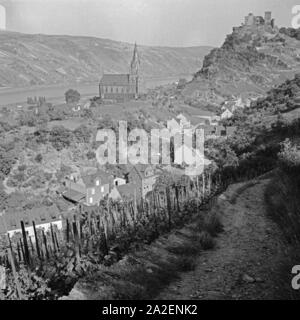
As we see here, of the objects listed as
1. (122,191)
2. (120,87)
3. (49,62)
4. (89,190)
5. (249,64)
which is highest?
(49,62)

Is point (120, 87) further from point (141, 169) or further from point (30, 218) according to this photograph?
point (30, 218)

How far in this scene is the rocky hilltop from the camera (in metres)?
75.1

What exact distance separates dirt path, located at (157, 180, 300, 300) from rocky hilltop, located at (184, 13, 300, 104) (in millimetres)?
65463

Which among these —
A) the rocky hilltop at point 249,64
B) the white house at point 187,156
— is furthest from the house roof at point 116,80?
the white house at point 187,156

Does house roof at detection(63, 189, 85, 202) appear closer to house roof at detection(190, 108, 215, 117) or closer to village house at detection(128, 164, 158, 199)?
village house at detection(128, 164, 158, 199)

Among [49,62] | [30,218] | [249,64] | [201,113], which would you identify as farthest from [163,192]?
[49,62]

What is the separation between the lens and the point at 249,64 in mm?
81688

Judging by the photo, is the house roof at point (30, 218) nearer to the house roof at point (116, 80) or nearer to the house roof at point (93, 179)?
the house roof at point (93, 179)

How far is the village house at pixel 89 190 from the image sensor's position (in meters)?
Answer: 27.9

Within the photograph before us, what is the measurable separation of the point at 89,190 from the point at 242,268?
23236 millimetres

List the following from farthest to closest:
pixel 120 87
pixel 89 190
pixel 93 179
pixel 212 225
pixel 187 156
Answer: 1. pixel 120 87
2. pixel 187 156
3. pixel 93 179
4. pixel 89 190
5. pixel 212 225

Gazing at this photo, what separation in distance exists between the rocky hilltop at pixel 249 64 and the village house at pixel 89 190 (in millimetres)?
45569

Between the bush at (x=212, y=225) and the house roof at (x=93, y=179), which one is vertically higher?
the bush at (x=212, y=225)

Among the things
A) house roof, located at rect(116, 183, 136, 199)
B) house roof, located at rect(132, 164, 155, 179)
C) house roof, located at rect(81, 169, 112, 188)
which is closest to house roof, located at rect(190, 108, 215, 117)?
house roof, located at rect(132, 164, 155, 179)
